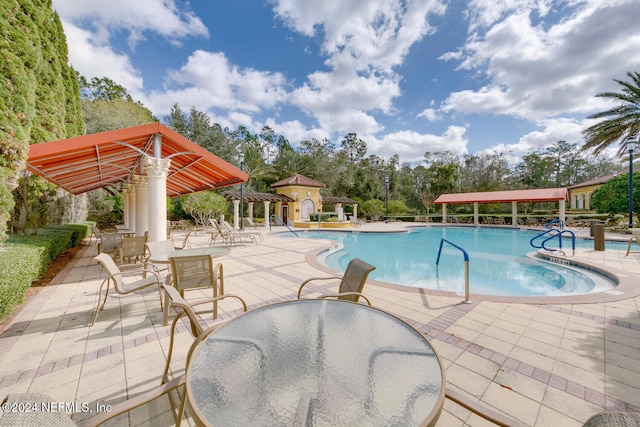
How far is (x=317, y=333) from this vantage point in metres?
1.72

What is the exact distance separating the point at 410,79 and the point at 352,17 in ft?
37.5

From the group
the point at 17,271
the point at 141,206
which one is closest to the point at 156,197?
the point at 17,271

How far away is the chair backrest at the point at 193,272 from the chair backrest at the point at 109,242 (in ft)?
14.6

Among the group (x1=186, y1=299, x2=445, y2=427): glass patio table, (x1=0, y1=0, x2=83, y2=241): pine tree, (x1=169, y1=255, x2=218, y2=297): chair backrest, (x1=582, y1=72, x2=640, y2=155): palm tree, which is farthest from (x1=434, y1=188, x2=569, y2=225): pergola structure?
(x1=0, y1=0, x2=83, y2=241): pine tree

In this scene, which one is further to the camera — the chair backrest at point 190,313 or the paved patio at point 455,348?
the paved patio at point 455,348

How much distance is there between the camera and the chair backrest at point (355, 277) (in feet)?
9.27

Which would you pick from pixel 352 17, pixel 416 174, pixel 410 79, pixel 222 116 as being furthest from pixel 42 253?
pixel 416 174

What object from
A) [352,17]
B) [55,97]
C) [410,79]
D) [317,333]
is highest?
[410,79]

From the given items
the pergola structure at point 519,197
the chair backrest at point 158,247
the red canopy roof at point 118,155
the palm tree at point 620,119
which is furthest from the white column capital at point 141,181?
the palm tree at point 620,119

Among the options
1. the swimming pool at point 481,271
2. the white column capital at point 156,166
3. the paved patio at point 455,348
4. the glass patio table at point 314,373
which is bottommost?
the swimming pool at point 481,271

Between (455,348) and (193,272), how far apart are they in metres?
3.37

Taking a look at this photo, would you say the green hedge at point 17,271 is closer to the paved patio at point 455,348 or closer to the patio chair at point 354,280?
the paved patio at point 455,348

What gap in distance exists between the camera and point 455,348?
2748 mm

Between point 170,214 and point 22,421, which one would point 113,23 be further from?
point 22,421
